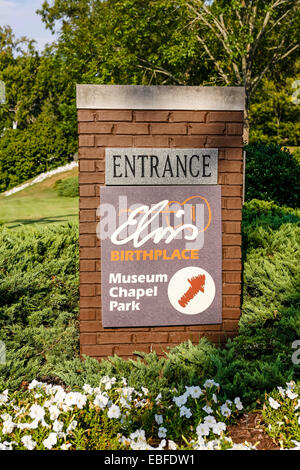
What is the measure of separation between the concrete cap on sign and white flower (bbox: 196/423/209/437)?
2692mm

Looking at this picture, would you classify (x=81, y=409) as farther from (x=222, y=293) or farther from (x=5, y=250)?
(x=5, y=250)

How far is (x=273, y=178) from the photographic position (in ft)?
38.2

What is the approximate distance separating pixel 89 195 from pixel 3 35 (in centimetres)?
5233

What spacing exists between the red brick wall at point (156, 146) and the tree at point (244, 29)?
17.3 m

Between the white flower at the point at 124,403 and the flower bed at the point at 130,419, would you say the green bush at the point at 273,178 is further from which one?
the white flower at the point at 124,403

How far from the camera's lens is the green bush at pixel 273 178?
1159 cm

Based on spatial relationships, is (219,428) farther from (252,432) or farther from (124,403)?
(124,403)

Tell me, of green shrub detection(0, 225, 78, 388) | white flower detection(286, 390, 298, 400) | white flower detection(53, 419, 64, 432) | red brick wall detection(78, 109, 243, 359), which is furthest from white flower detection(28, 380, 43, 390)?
white flower detection(286, 390, 298, 400)

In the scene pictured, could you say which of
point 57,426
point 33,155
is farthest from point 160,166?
point 33,155

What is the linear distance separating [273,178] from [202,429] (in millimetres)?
9299

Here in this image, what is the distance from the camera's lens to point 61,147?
33938 mm

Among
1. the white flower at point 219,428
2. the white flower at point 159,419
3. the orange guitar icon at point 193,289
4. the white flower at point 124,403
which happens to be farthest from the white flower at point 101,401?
the orange guitar icon at point 193,289
